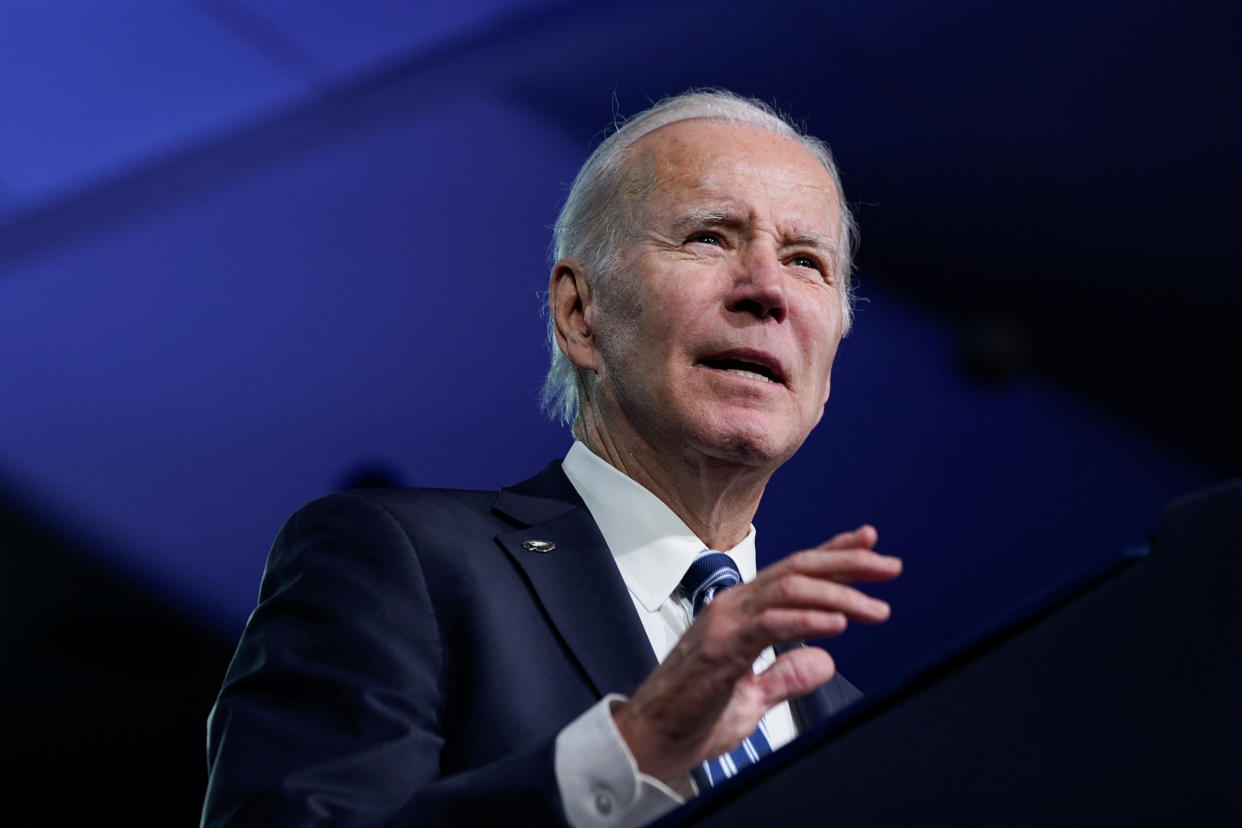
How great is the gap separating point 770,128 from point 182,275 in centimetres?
100

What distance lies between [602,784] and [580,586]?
529 mm

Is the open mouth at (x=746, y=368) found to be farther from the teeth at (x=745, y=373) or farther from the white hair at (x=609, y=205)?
the white hair at (x=609, y=205)

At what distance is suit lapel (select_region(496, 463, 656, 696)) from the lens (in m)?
1.38

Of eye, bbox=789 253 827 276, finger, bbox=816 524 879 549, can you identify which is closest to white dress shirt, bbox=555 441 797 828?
eye, bbox=789 253 827 276

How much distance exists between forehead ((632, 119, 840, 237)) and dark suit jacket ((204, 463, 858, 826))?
1.62 feet

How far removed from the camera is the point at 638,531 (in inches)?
64.9

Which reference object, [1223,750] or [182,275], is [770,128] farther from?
[1223,750]

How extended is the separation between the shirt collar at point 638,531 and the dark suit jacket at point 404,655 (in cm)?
7

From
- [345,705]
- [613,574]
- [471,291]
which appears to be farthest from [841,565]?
[471,291]

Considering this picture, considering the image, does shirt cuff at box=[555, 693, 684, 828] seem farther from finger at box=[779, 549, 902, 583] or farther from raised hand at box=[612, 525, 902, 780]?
finger at box=[779, 549, 902, 583]

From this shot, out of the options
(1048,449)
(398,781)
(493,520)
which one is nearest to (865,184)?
(1048,449)

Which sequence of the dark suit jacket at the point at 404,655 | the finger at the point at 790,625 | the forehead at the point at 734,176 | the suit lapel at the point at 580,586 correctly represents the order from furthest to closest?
1. the forehead at the point at 734,176
2. the suit lapel at the point at 580,586
3. the dark suit jacket at the point at 404,655
4. the finger at the point at 790,625

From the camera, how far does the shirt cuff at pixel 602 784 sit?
3.09ft

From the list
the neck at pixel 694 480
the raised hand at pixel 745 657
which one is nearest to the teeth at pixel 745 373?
the neck at pixel 694 480
